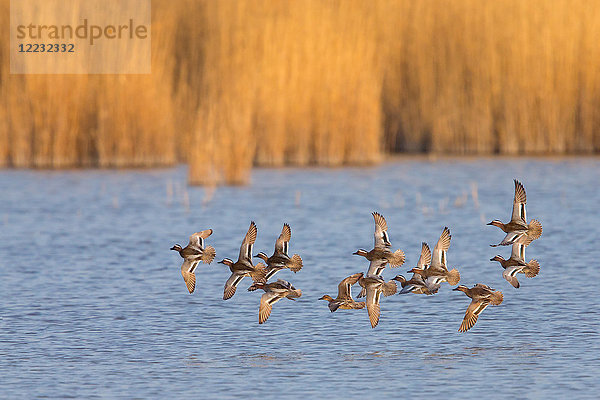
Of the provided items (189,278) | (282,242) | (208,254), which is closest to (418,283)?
(282,242)

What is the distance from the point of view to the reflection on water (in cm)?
663

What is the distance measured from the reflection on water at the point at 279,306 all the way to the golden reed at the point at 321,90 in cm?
190

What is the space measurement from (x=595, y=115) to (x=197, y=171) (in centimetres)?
664

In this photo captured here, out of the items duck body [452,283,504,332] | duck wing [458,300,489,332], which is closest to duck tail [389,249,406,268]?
duck body [452,283,504,332]

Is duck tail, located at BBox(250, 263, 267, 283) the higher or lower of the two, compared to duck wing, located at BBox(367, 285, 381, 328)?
higher

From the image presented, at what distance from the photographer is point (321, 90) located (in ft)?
60.3

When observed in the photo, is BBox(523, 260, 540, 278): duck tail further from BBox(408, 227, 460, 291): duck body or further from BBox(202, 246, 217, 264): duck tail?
BBox(202, 246, 217, 264): duck tail

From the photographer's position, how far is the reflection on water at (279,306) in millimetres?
6629

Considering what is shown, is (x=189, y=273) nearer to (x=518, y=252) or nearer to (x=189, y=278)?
(x=189, y=278)

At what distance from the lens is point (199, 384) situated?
6.55m

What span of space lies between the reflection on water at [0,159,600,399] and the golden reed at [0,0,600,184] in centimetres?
190

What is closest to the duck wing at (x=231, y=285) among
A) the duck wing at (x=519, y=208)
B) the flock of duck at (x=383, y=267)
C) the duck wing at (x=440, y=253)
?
the flock of duck at (x=383, y=267)


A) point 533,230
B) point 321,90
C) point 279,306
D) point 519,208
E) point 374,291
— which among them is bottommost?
point 279,306

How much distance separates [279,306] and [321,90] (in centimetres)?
998
